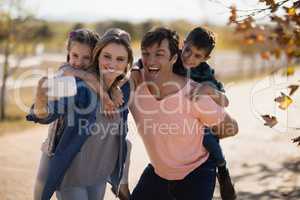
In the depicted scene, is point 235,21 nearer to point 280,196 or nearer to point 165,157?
point 165,157

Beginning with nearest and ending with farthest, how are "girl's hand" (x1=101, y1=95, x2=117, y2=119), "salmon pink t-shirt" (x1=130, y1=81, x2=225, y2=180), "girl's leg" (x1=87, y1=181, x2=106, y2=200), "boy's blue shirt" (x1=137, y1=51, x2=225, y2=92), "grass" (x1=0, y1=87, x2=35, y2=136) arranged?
"girl's hand" (x1=101, y1=95, x2=117, y2=119), "girl's leg" (x1=87, y1=181, x2=106, y2=200), "salmon pink t-shirt" (x1=130, y1=81, x2=225, y2=180), "boy's blue shirt" (x1=137, y1=51, x2=225, y2=92), "grass" (x1=0, y1=87, x2=35, y2=136)

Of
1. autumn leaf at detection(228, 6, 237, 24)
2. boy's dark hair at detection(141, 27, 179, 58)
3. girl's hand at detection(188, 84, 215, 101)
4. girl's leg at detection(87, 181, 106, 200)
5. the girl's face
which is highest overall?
autumn leaf at detection(228, 6, 237, 24)

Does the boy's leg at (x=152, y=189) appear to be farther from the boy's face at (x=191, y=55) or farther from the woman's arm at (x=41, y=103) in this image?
the woman's arm at (x=41, y=103)

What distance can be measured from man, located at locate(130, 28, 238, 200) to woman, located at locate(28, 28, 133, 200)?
193 mm

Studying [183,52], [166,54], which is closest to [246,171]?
[183,52]

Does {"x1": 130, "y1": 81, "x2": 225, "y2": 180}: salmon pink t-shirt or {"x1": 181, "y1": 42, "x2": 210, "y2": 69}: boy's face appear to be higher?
{"x1": 181, "y1": 42, "x2": 210, "y2": 69}: boy's face

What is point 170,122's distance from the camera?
3.78 meters

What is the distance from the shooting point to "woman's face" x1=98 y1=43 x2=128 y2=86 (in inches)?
139

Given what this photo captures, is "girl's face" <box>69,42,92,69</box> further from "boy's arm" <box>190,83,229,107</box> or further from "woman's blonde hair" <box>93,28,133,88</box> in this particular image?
"boy's arm" <box>190,83,229,107</box>

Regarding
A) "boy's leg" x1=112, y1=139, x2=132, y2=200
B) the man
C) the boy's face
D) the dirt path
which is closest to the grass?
the dirt path

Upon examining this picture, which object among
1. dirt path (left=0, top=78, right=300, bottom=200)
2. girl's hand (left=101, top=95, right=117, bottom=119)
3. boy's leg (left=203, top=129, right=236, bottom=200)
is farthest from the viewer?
dirt path (left=0, top=78, right=300, bottom=200)

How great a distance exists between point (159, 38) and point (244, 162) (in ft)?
16.7

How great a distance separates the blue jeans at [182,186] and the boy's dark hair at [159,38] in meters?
0.82

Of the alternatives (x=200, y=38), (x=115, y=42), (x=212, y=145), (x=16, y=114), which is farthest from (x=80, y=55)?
(x=16, y=114)
